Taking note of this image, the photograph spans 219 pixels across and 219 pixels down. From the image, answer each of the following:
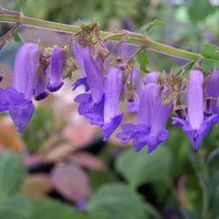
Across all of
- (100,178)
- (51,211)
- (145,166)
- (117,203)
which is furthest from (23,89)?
(100,178)

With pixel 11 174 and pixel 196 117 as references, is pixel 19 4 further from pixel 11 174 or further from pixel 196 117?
pixel 11 174

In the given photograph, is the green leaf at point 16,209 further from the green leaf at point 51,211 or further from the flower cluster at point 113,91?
the flower cluster at point 113,91

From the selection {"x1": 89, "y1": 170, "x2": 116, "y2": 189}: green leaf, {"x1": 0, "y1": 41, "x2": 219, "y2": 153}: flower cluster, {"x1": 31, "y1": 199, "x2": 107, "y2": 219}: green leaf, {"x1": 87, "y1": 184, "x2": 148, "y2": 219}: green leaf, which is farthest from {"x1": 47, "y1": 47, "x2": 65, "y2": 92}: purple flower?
{"x1": 89, "y1": 170, "x2": 116, "y2": 189}: green leaf

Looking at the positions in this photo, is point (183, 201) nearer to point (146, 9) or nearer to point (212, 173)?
point (212, 173)

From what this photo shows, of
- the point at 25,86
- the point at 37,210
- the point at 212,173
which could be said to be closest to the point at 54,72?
the point at 25,86

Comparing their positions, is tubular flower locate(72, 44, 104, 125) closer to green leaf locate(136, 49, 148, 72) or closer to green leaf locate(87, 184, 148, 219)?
green leaf locate(136, 49, 148, 72)
